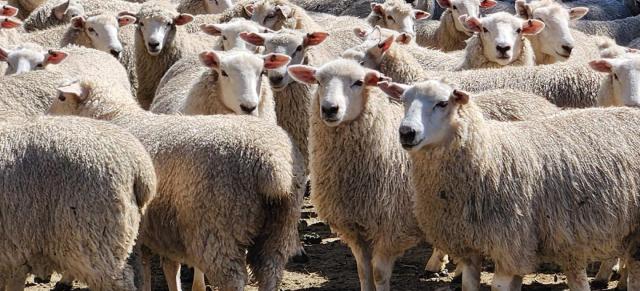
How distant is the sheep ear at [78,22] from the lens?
10.6m

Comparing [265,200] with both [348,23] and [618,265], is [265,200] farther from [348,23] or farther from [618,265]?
[348,23]

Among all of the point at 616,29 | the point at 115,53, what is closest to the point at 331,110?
the point at 115,53

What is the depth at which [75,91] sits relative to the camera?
7.40 metres

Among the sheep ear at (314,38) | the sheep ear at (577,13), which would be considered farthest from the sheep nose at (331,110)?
the sheep ear at (577,13)

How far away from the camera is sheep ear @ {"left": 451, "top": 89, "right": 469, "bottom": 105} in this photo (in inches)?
254

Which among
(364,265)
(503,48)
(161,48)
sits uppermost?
A: (503,48)

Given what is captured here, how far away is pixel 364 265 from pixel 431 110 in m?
1.16

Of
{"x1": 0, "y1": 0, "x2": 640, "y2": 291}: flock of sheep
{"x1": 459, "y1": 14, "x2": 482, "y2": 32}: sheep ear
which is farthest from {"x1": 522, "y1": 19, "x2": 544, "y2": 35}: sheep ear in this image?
{"x1": 0, "y1": 0, "x2": 640, "y2": 291}: flock of sheep

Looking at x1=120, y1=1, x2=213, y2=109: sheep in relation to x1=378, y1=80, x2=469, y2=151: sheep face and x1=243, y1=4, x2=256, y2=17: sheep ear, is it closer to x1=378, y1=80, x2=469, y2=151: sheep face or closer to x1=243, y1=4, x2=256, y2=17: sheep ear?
x1=243, y1=4, x2=256, y2=17: sheep ear

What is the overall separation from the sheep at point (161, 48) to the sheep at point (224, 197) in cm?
352

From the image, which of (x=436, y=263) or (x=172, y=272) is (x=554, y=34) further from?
(x=172, y=272)

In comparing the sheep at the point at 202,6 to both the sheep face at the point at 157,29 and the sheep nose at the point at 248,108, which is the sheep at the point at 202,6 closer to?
the sheep face at the point at 157,29

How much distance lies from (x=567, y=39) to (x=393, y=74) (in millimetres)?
2380

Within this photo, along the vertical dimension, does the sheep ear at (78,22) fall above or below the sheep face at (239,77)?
below
